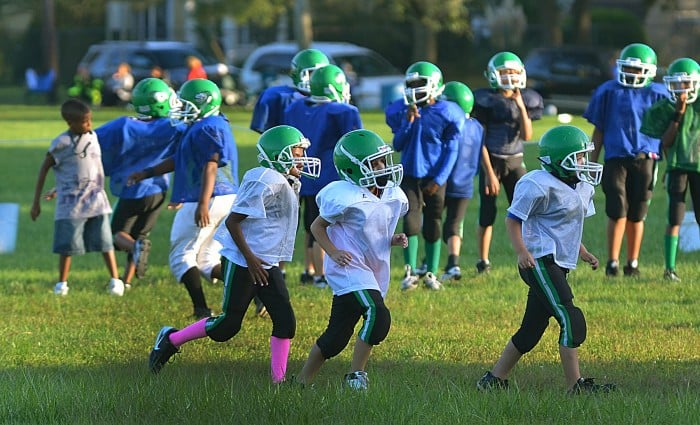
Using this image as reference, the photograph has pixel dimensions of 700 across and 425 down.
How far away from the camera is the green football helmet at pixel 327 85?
10234mm

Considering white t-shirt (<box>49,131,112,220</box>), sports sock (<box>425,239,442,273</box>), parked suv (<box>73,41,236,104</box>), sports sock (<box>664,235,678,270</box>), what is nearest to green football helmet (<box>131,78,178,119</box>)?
white t-shirt (<box>49,131,112,220</box>)

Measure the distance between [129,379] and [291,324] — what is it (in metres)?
0.93

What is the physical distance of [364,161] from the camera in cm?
706

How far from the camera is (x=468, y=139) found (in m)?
11.0

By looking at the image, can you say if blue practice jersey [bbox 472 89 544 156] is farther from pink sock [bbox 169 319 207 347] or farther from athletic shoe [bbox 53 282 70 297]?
pink sock [bbox 169 319 207 347]

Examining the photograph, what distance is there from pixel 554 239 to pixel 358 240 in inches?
40.4

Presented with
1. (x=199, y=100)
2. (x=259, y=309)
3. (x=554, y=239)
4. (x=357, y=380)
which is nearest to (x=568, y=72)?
(x=259, y=309)

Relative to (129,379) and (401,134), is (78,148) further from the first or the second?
(129,379)

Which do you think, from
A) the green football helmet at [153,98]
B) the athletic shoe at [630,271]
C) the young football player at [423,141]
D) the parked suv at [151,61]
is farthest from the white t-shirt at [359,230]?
the parked suv at [151,61]

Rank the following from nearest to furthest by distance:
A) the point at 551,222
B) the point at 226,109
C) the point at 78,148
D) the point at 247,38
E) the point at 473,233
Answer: the point at 551,222 < the point at 78,148 < the point at 473,233 < the point at 226,109 < the point at 247,38

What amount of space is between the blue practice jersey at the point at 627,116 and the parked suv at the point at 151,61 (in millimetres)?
26363

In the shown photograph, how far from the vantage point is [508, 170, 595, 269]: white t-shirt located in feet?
23.2

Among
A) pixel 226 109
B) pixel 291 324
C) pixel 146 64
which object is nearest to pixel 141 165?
pixel 291 324

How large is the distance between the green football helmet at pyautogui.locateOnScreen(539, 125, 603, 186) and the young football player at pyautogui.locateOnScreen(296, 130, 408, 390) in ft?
2.63
